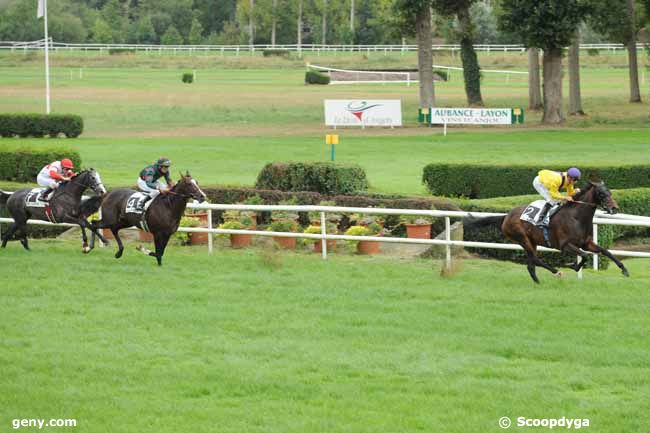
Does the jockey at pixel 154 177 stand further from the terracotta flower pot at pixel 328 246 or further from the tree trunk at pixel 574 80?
the tree trunk at pixel 574 80

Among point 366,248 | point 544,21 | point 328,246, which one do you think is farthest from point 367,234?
point 544,21

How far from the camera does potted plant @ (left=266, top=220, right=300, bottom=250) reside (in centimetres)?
1728

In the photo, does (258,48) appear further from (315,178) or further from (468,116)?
(315,178)

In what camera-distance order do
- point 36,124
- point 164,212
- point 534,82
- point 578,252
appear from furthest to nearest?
1. point 534,82
2. point 36,124
3. point 164,212
4. point 578,252

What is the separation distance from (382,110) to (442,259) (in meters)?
28.9

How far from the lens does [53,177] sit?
1705cm

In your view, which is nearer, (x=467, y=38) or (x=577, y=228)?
(x=577, y=228)

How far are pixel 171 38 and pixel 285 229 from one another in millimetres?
92283

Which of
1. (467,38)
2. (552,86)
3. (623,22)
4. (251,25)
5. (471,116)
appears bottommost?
(471,116)

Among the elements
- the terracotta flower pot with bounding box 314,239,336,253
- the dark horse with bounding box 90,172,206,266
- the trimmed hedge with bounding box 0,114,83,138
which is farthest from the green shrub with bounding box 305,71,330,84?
the dark horse with bounding box 90,172,206,266

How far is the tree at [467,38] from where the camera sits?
163ft

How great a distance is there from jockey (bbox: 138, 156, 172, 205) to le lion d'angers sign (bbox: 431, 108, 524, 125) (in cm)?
2660

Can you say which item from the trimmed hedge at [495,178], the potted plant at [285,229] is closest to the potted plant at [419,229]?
the potted plant at [285,229]

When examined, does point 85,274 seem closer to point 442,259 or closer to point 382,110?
point 442,259
